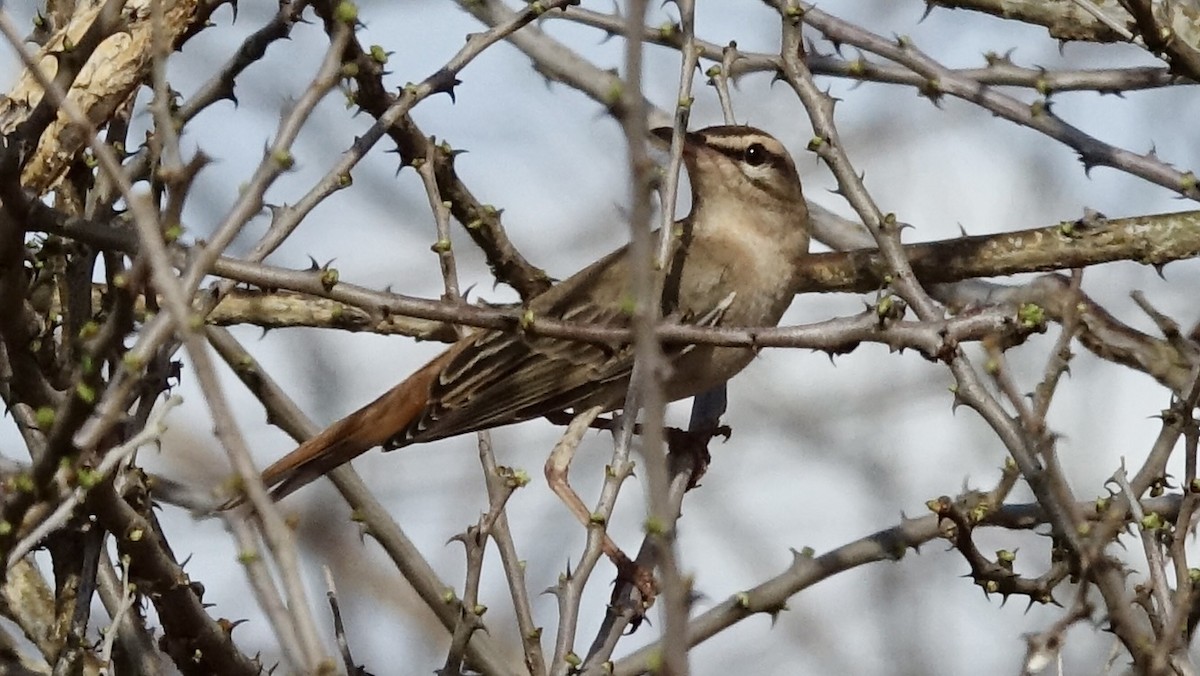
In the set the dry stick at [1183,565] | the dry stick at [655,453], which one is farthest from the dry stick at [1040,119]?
the dry stick at [655,453]

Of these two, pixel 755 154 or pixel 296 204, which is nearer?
pixel 296 204

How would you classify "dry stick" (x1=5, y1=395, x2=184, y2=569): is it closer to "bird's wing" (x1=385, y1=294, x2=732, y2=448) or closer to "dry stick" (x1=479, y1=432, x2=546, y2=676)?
"dry stick" (x1=479, y1=432, x2=546, y2=676)

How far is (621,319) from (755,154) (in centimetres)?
101

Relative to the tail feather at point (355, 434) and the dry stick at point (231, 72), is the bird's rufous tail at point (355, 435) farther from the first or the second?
the dry stick at point (231, 72)

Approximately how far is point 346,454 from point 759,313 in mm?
1750

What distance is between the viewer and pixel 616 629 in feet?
12.4

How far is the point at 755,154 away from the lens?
647 cm

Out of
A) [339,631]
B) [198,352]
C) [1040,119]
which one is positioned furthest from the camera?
[1040,119]

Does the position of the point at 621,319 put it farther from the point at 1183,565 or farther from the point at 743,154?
the point at 1183,565

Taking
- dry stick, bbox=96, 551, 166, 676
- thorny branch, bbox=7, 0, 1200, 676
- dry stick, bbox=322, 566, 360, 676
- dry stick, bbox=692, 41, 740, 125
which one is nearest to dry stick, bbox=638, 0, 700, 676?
thorny branch, bbox=7, 0, 1200, 676

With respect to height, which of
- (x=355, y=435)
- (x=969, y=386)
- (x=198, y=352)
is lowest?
(x=198, y=352)

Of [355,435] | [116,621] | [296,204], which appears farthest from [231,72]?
[355,435]

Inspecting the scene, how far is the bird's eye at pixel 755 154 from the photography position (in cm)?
644

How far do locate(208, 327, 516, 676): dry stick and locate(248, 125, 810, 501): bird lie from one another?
458mm
